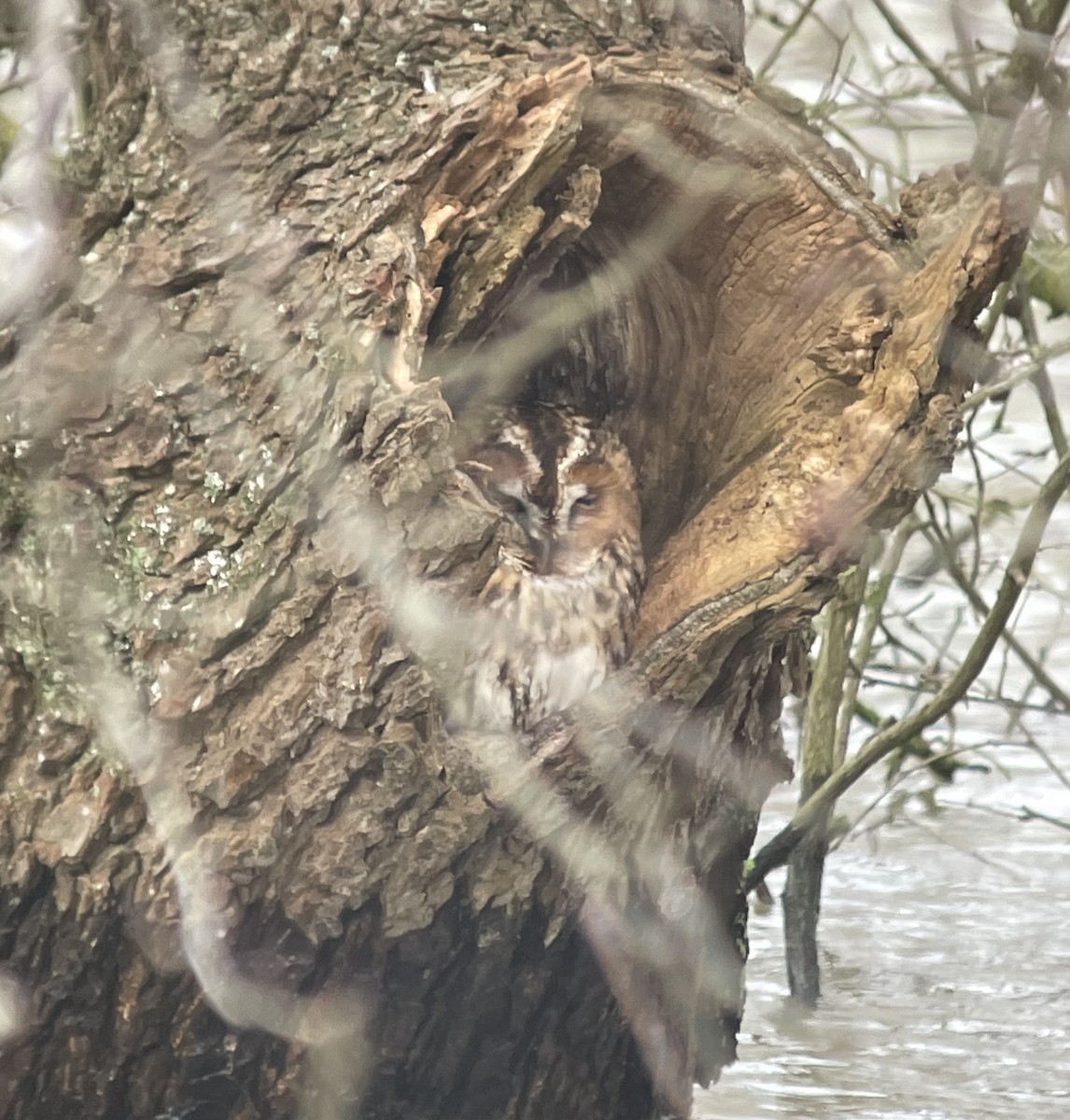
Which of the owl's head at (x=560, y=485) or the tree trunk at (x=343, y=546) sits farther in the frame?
the owl's head at (x=560, y=485)

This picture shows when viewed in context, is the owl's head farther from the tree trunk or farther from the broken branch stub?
the tree trunk

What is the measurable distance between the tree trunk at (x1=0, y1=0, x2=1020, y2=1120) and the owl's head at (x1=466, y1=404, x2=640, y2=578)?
362 mm

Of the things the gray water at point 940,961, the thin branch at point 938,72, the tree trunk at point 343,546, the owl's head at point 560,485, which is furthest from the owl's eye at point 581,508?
the gray water at point 940,961

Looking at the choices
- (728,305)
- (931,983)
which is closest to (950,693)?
(931,983)

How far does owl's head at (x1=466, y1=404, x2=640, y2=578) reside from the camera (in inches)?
96.3

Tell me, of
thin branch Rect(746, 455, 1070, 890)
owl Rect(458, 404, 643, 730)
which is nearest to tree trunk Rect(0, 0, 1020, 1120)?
owl Rect(458, 404, 643, 730)

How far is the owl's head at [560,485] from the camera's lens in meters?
2.45

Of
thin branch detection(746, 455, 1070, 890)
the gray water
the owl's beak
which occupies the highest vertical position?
the owl's beak

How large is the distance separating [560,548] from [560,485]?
0.10 metres

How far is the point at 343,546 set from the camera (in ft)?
6.02

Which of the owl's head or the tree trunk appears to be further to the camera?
the owl's head

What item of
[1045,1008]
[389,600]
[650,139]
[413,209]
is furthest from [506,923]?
[1045,1008]

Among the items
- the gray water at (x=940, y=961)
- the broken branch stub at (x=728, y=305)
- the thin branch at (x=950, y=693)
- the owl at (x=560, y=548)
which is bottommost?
the gray water at (x=940, y=961)

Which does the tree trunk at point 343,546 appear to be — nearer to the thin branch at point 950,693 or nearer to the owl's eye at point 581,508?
the owl's eye at point 581,508
